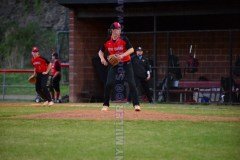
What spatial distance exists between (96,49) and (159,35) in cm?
245

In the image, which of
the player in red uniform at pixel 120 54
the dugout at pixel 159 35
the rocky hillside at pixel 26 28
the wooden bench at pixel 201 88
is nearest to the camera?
the player in red uniform at pixel 120 54

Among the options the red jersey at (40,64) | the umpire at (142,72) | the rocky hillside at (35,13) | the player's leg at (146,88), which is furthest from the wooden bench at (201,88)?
the rocky hillside at (35,13)

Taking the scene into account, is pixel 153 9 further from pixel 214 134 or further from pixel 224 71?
pixel 214 134

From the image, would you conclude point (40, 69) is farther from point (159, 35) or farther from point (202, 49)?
point (202, 49)

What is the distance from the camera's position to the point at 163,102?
2309cm

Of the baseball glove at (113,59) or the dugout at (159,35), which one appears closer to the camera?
the baseball glove at (113,59)

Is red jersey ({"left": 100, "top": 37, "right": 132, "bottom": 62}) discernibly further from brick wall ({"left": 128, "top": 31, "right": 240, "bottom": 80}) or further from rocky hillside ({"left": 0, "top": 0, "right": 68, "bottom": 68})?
rocky hillside ({"left": 0, "top": 0, "right": 68, "bottom": 68})

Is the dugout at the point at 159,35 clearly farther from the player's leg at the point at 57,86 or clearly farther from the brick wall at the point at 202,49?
the player's leg at the point at 57,86

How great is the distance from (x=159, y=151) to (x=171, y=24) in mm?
17581

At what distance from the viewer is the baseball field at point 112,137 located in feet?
29.9

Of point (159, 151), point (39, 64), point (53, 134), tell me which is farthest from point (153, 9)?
point (159, 151)

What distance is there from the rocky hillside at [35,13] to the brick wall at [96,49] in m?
16.4

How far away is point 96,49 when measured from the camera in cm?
2528

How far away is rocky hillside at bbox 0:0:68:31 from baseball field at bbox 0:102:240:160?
89.7ft
